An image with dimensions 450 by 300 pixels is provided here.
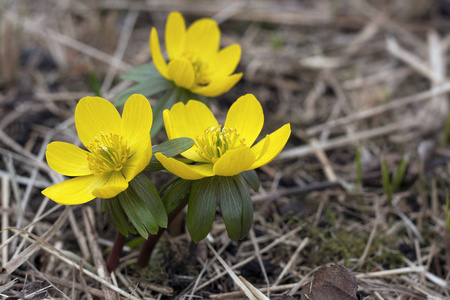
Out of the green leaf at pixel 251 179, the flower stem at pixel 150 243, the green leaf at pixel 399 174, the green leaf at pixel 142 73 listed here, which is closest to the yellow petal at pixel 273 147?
the green leaf at pixel 251 179

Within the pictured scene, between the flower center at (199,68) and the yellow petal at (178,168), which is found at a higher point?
the flower center at (199,68)

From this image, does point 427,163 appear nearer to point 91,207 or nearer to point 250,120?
point 250,120

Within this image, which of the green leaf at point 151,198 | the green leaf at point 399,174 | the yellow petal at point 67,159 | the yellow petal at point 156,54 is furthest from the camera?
the green leaf at point 399,174

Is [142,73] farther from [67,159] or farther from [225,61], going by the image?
[67,159]

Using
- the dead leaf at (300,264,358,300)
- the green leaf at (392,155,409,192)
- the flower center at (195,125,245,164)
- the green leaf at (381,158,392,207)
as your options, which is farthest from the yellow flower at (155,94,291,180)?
the green leaf at (392,155,409,192)

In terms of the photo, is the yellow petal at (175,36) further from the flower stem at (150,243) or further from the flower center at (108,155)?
the flower stem at (150,243)

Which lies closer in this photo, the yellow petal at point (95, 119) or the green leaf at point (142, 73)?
the yellow petal at point (95, 119)

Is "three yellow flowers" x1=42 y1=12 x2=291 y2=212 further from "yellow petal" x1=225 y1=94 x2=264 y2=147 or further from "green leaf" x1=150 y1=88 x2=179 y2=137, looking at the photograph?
"green leaf" x1=150 y1=88 x2=179 y2=137
